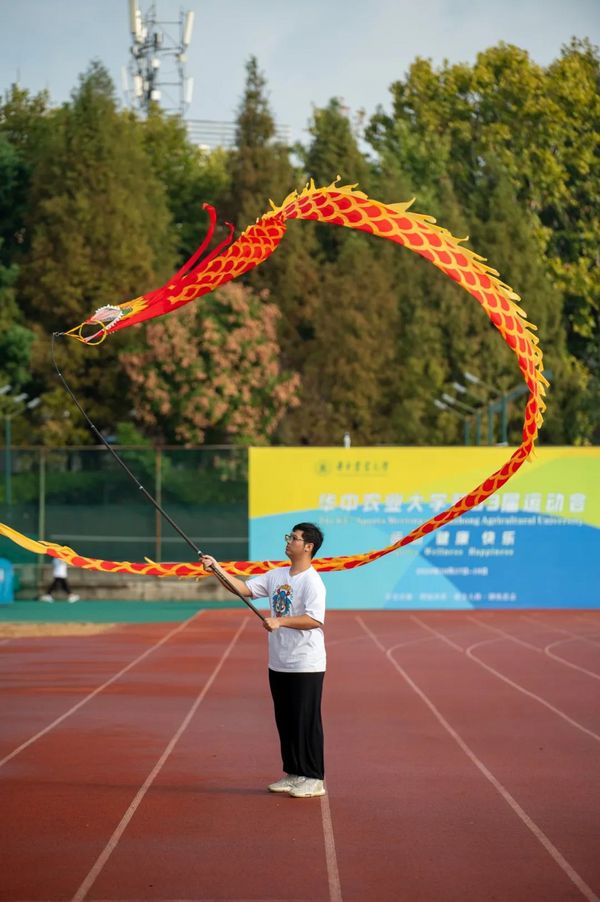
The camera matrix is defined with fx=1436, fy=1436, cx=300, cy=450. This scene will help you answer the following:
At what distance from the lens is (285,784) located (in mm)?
8219

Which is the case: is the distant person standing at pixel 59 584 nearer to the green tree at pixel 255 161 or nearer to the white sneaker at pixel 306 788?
the white sneaker at pixel 306 788

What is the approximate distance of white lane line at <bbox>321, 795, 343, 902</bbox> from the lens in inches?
240

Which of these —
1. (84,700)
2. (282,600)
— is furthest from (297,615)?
(84,700)

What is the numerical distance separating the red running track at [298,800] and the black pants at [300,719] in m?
0.21

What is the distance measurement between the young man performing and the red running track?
8.1 inches

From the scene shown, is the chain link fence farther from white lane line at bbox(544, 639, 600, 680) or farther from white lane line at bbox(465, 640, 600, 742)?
white lane line at bbox(465, 640, 600, 742)

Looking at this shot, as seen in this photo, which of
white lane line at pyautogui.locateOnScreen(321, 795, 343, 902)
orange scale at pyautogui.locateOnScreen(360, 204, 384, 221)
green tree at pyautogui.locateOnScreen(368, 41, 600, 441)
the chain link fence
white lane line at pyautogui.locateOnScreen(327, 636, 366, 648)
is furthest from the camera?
green tree at pyautogui.locateOnScreen(368, 41, 600, 441)

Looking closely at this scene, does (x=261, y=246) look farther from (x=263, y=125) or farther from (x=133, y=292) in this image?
(x=263, y=125)

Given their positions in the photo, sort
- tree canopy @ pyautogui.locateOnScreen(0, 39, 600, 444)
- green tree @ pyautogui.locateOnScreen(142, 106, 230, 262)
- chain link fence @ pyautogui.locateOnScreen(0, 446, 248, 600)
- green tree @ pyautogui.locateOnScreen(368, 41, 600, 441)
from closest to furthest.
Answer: chain link fence @ pyautogui.locateOnScreen(0, 446, 248, 600) < tree canopy @ pyautogui.locateOnScreen(0, 39, 600, 444) < green tree @ pyautogui.locateOnScreen(368, 41, 600, 441) < green tree @ pyautogui.locateOnScreen(142, 106, 230, 262)

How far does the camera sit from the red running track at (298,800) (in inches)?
251

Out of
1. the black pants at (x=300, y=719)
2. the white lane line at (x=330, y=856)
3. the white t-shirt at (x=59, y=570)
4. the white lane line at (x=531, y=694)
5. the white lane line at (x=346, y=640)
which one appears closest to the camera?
the white lane line at (x=330, y=856)

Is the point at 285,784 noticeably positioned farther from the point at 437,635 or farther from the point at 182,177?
the point at 182,177

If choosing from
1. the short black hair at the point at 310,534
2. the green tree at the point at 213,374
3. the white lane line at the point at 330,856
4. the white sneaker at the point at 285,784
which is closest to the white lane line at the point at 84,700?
the white sneaker at the point at 285,784

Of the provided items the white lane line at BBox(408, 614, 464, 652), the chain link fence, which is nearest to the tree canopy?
the chain link fence
